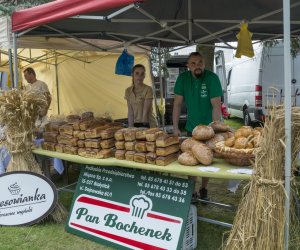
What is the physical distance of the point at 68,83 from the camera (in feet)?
30.0

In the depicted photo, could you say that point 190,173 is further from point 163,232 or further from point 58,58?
point 58,58

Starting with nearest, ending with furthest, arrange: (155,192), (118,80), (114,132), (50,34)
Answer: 1. (155,192)
2. (114,132)
3. (50,34)
4. (118,80)

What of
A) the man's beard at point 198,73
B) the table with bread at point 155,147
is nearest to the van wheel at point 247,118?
the man's beard at point 198,73

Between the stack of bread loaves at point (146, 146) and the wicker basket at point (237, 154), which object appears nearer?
the wicker basket at point (237, 154)

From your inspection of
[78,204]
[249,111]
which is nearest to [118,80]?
[249,111]

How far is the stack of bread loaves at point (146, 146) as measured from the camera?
107 inches

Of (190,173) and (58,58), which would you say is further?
(58,58)

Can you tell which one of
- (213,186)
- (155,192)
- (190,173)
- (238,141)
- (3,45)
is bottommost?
(213,186)

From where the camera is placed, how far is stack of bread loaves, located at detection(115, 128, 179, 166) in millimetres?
2727

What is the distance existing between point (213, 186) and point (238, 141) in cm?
254

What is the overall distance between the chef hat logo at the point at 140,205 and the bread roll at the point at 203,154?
2.06 ft

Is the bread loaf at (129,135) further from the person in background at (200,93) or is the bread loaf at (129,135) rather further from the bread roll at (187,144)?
the person in background at (200,93)

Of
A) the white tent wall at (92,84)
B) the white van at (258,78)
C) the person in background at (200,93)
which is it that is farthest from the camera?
the white tent wall at (92,84)

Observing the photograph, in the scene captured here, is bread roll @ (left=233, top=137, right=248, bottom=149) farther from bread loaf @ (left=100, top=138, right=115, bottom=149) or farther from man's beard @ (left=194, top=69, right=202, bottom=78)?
man's beard @ (left=194, top=69, right=202, bottom=78)
